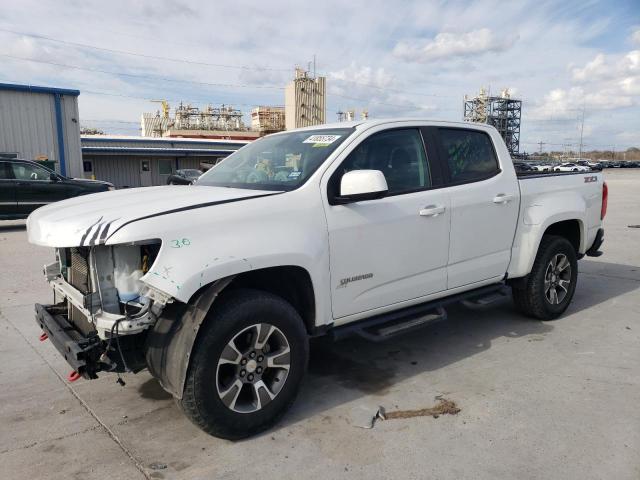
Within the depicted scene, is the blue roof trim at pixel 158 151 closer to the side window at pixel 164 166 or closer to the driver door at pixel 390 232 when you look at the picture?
the side window at pixel 164 166

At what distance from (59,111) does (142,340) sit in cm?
2073

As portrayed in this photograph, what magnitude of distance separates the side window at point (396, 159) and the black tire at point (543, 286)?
1.73 m

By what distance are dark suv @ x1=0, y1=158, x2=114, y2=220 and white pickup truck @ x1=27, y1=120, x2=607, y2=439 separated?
32.9 feet

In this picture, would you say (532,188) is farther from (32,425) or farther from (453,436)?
(32,425)

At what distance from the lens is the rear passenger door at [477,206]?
4129mm

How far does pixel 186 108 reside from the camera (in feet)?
281

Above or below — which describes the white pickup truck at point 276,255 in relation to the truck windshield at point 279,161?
below

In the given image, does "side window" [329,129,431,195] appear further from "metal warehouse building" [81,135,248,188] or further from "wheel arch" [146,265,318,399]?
"metal warehouse building" [81,135,248,188]

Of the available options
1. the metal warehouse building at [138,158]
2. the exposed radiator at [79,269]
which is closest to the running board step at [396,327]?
the exposed radiator at [79,269]

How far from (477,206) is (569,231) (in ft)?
6.03

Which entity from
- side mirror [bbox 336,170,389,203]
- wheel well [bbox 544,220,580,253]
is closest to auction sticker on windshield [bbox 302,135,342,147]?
side mirror [bbox 336,170,389,203]

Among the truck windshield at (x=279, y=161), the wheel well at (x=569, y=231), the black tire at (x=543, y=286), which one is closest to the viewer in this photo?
the truck windshield at (x=279, y=161)

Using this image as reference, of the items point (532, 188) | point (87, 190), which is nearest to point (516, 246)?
point (532, 188)

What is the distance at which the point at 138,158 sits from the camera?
36.1 meters
